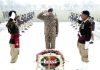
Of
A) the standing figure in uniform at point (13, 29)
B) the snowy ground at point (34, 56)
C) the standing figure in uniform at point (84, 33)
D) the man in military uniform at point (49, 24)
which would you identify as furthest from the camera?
the man in military uniform at point (49, 24)

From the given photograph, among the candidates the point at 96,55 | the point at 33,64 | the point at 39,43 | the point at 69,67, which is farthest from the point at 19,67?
the point at 39,43

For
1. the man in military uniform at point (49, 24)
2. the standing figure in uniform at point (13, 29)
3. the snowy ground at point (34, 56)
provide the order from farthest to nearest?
the man in military uniform at point (49, 24) → the standing figure in uniform at point (13, 29) → the snowy ground at point (34, 56)

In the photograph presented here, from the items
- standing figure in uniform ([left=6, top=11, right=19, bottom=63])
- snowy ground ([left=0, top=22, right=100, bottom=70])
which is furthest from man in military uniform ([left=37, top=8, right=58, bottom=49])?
standing figure in uniform ([left=6, top=11, right=19, bottom=63])

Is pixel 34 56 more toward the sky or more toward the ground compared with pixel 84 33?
more toward the ground

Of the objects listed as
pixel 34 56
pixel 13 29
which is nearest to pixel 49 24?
pixel 13 29

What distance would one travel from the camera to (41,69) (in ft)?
28.6

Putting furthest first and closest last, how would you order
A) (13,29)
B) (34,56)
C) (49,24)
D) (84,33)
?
(34,56), (49,24), (13,29), (84,33)

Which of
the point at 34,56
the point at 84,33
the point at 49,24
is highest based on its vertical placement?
the point at 49,24

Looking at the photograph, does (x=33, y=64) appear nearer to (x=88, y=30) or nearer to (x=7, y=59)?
(x=7, y=59)

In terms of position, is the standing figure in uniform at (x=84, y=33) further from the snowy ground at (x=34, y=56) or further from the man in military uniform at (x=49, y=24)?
the man in military uniform at (x=49, y=24)

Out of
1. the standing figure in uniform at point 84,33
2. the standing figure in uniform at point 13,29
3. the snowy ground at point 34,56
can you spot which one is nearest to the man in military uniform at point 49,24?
the snowy ground at point 34,56

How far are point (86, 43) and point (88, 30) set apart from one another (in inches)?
13.0

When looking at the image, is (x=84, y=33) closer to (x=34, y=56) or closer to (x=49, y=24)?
(x=49, y=24)

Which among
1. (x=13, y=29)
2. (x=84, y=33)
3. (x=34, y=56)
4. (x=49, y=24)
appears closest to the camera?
(x=84, y=33)
